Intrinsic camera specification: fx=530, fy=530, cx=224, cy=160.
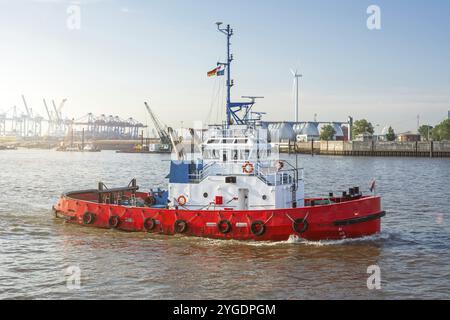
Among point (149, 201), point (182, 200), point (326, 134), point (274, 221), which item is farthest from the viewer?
point (326, 134)

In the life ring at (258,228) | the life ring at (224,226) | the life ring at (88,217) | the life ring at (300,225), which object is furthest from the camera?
the life ring at (88,217)

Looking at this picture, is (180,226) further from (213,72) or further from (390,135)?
(390,135)

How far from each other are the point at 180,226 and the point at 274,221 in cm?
416

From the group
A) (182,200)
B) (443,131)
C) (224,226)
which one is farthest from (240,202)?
(443,131)

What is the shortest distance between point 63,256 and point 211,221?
243 inches

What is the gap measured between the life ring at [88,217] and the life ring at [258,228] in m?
8.23

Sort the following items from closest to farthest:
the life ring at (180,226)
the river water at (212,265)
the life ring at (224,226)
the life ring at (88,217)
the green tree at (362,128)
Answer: the river water at (212,265) → the life ring at (224,226) → the life ring at (180,226) → the life ring at (88,217) → the green tree at (362,128)

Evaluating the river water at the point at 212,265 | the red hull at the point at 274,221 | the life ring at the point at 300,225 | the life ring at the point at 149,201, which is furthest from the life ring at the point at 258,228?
the life ring at the point at 149,201

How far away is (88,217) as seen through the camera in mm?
25641

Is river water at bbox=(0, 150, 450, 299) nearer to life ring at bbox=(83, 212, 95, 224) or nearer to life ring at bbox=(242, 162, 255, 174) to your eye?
life ring at bbox=(83, 212, 95, 224)

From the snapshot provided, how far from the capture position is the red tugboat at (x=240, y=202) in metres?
21.8

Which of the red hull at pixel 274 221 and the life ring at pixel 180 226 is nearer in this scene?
the red hull at pixel 274 221

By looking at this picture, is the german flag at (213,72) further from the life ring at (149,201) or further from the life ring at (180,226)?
the life ring at (180,226)
